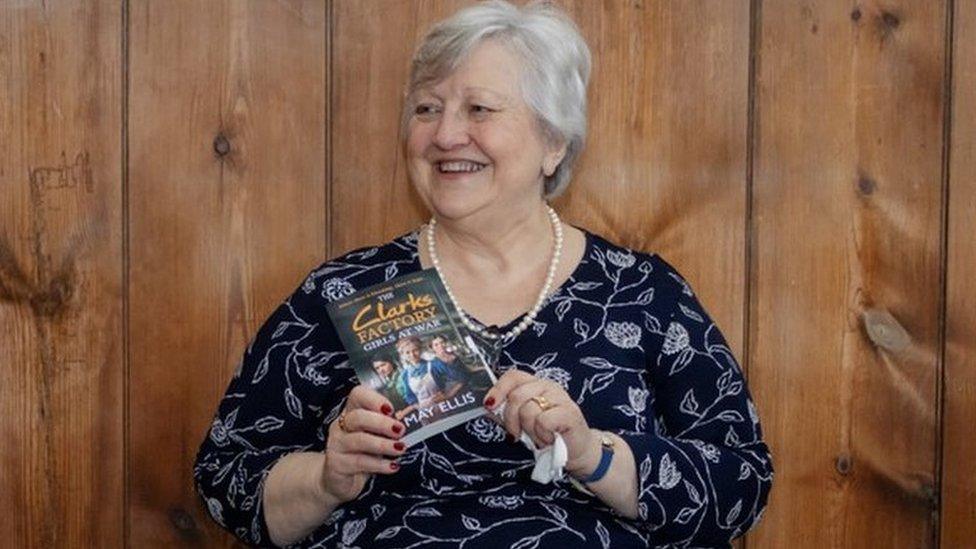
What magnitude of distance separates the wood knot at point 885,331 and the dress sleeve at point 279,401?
0.67m

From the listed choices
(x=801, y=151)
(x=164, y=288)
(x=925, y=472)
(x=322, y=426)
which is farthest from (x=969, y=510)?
(x=164, y=288)

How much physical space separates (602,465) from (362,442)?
25 cm

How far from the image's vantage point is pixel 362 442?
1390 millimetres

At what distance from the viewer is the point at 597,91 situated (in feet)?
5.91

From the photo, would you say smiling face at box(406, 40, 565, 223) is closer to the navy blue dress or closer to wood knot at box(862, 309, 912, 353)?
the navy blue dress

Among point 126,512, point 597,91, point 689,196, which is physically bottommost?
point 126,512

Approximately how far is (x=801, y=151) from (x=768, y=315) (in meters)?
0.21

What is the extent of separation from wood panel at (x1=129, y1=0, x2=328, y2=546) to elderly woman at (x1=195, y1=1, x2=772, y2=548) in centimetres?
14

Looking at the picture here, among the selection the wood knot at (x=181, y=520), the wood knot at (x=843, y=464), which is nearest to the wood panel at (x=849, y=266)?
the wood knot at (x=843, y=464)

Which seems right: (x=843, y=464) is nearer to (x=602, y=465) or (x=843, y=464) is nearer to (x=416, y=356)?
(x=602, y=465)

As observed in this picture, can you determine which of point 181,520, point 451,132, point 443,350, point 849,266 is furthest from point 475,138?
point 181,520

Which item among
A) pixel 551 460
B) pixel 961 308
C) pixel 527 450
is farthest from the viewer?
pixel 961 308

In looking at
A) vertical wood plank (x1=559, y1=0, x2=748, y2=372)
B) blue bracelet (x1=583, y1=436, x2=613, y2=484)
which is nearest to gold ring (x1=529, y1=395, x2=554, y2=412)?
blue bracelet (x1=583, y1=436, x2=613, y2=484)

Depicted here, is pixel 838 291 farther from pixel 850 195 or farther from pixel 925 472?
pixel 925 472
